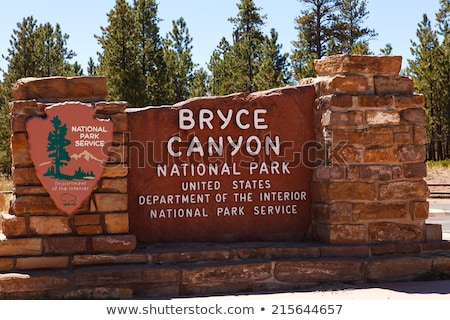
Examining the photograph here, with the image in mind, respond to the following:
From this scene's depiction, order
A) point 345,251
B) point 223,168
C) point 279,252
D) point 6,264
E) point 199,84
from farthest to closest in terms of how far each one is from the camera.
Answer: point 199,84, point 223,168, point 345,251, point 279,252, point 6,264

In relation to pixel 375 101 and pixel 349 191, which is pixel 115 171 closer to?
pixel 349 191

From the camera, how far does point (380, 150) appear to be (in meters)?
6.62

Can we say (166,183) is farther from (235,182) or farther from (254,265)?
(254,265)

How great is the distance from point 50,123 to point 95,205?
0.91 meters

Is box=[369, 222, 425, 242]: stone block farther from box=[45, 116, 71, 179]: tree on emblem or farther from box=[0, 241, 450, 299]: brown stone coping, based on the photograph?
box=[45, 116, 71, 179]: tree on emblem

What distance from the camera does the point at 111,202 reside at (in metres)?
6.09

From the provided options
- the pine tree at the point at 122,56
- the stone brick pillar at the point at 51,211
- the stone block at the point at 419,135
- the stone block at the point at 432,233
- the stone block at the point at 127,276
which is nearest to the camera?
the stone block at the point at 127,276

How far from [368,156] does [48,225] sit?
3.35 meters

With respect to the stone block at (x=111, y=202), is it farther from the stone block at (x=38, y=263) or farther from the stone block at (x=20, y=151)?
the stone block at (x=20, y=151)

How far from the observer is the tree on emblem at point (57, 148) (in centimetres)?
599

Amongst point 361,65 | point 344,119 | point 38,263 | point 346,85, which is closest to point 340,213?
point 344,119

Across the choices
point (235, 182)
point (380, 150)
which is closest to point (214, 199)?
point (235, 182)

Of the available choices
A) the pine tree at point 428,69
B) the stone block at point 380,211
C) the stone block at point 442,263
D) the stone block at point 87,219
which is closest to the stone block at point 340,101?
the stone block at point 380,211

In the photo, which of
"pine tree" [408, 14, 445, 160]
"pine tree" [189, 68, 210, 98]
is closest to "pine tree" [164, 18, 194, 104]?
"pine tree" [189, 68, 210, 98]
